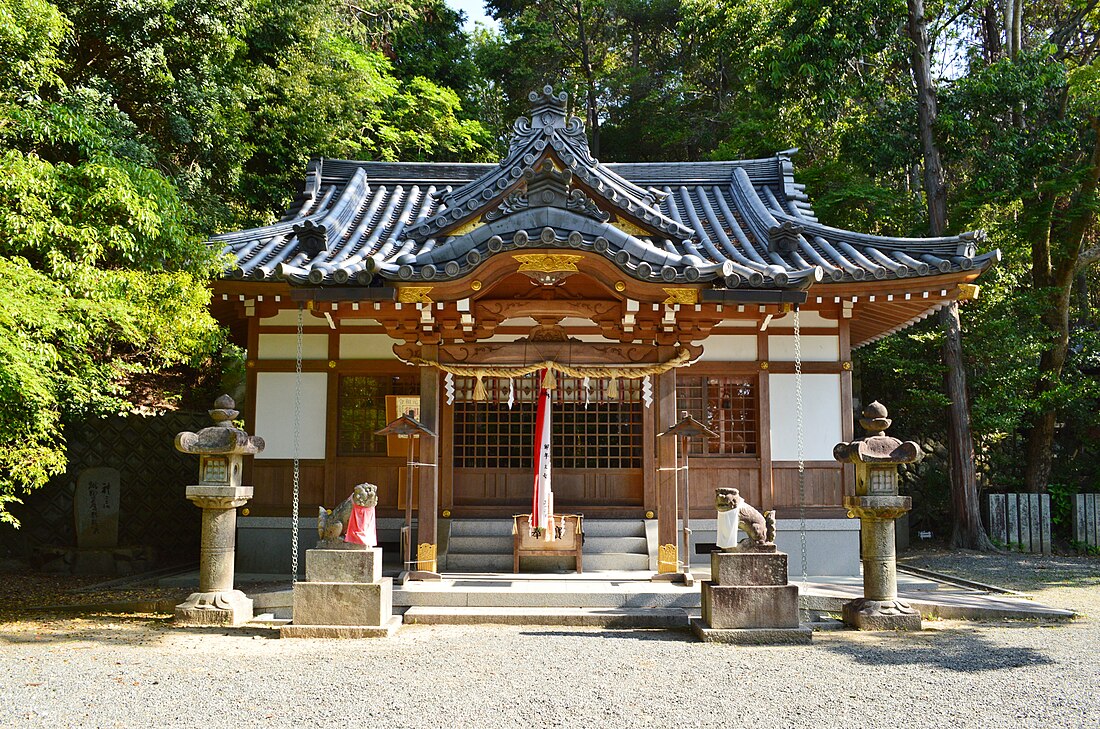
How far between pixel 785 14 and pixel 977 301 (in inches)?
279

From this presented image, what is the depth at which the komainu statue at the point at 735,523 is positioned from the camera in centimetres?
768

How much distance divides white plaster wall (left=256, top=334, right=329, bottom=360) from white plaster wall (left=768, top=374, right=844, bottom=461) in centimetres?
637

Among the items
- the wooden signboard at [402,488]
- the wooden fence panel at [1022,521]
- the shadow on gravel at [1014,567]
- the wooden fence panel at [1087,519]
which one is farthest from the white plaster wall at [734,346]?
the wooden fence panel at [1087,519]

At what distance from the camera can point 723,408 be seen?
11758 mm

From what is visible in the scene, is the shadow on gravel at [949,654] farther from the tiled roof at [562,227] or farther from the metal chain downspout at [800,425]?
the tiled roof at [562,227]

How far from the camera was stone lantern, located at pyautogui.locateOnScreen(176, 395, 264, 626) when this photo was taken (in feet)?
27.1

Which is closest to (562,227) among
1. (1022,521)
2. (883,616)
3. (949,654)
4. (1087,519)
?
(883,616)

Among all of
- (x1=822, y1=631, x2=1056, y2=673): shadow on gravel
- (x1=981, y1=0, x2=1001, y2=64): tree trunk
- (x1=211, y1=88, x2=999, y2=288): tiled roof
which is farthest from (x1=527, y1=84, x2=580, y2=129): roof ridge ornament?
(x1=981, y1=0, x2=1001, y2=64): tree trunk

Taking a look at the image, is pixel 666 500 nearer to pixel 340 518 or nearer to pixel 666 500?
pixel 666 500

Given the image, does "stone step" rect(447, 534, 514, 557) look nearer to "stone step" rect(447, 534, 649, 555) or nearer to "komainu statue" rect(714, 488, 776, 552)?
"stone step" rect(447, 534, 649, 555)

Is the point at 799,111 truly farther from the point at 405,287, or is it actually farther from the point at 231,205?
the point at 405,287

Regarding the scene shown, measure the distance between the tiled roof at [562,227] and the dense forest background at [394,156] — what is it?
5.64ft

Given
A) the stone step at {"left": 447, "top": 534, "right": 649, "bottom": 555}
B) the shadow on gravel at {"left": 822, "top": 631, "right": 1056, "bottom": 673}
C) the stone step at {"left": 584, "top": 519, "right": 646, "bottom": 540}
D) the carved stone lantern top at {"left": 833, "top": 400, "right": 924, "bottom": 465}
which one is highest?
the carved stone lantern top at {"left": 833, "top": 400, "right": 924, "bottom": 465}

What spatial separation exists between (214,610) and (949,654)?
682 centimetres
